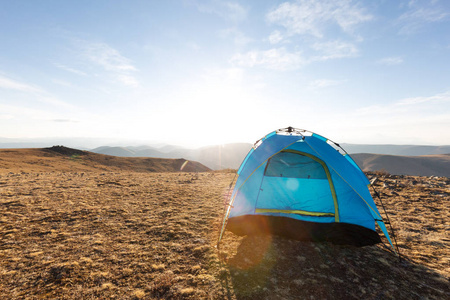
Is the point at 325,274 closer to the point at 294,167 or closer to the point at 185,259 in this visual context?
the point at 294,167

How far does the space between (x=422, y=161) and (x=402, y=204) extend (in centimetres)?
13776

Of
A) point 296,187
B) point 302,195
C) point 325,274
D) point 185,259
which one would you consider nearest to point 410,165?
point 302,195

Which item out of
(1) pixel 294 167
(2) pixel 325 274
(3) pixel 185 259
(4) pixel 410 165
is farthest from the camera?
(4) pixel 410 165

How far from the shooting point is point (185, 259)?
4.39 meters

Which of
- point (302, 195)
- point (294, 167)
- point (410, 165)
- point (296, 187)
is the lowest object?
point (410, 165)

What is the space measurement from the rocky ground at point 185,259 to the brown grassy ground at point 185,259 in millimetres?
22

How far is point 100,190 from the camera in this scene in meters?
9.97

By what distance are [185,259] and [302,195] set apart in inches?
171

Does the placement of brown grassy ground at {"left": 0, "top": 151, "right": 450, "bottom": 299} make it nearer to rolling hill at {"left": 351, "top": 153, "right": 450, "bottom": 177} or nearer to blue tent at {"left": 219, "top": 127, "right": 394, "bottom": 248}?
blue tent at {"left": 219, "top": 127, "right": 394, "bottom": 248}

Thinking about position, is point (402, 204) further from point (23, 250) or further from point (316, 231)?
point (23, 250)

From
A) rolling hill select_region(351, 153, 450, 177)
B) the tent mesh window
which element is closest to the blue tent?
the tent mesh window

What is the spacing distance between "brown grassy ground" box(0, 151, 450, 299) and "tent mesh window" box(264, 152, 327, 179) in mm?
2131

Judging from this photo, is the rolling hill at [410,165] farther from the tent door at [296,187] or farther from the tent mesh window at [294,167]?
the tent mesh window at [294,167]

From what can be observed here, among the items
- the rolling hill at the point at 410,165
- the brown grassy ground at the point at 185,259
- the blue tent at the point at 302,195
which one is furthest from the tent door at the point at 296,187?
the rolling hill at the point at 410,165
